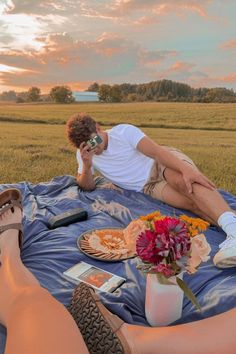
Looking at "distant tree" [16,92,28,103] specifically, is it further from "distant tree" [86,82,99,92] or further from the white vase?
the white vase

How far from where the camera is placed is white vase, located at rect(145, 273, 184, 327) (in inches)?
49.3

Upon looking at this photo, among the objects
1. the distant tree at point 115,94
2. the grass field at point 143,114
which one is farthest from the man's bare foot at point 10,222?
the distant tree at point 115,94

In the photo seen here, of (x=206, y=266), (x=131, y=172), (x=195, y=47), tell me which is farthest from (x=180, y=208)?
(x=195, y=47)

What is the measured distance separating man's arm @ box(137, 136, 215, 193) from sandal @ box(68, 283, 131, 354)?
0.98m

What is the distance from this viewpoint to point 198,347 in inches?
40.1

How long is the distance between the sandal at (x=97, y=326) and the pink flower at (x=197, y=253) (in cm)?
26

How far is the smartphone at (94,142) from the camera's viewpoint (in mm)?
2312

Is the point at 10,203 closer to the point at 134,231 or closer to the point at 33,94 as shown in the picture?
the point at 134,231

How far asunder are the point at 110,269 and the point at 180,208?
76 centimetres

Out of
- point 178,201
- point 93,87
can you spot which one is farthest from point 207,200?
point 93,87

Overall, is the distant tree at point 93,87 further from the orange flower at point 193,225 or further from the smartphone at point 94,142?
the orange flower at point 193,225

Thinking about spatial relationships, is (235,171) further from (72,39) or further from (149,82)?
(72,39)

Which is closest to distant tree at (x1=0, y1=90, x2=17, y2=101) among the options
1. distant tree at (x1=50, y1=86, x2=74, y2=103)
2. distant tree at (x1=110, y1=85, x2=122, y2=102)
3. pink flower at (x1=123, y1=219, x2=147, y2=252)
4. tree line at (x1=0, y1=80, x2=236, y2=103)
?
tree line at (x1=0, y1=80, x2=236, y2=103)

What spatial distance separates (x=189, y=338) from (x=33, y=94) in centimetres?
420
